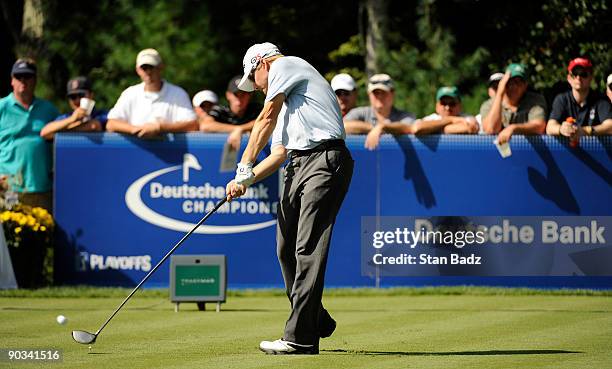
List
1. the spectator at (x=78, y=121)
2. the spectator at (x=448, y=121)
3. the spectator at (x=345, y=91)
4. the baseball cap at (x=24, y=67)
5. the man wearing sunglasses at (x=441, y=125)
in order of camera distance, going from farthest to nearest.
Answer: the baseball cap at (x=24, y=67) < the spectator at (x=345, y=91) < the spectator at (x=78, y=121) < the spectator at (x=448, y=121) < the man wearing sunglasses at (x=441, y=125)

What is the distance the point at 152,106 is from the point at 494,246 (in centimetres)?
387

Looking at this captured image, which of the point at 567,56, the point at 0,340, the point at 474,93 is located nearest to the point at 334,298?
the point at 0,340

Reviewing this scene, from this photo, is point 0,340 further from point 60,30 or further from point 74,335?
point 60,30

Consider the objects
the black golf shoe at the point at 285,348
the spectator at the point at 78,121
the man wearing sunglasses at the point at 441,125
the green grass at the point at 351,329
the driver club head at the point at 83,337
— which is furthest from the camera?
the spectator at the point at 78,121

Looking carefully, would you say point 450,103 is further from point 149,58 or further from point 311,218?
point 311,218

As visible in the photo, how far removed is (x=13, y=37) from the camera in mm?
26344

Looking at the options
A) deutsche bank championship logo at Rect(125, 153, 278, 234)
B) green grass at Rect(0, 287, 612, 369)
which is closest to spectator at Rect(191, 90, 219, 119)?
deutsche bank championship logo at Rect(125, 153, 278, 234)

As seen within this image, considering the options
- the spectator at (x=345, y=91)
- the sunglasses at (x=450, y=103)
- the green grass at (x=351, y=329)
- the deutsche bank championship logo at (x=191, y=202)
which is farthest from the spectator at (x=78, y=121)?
the sunglasses at (x=450, y=103)

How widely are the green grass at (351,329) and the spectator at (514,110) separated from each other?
1658 millimetres

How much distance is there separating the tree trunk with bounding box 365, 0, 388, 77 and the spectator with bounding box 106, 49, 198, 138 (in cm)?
874

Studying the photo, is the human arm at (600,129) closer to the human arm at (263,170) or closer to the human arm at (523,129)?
the human arm at (523,129)

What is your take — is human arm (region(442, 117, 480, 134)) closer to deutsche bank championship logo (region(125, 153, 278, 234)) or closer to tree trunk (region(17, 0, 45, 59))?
deutsche bank championship logo (region(125, 153, 278, 234))

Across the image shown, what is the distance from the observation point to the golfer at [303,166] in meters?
9.17

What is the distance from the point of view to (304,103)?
929 centimetres
